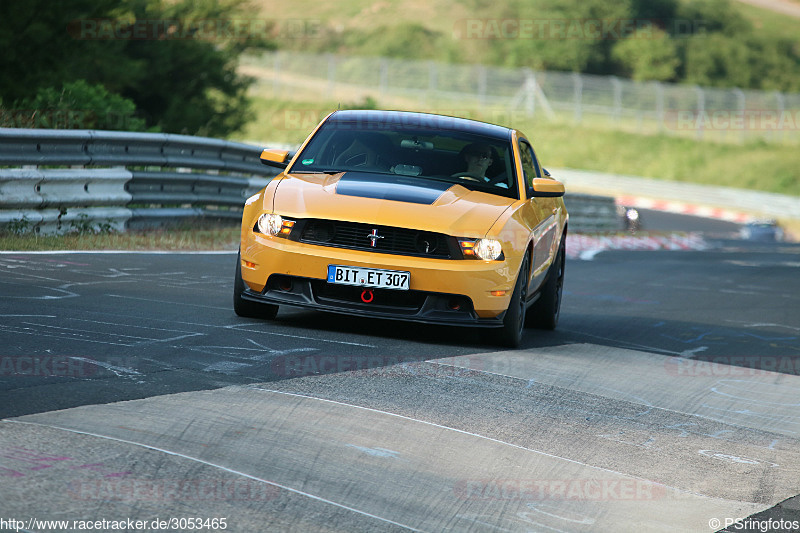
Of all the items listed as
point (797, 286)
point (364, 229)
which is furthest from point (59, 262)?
point (797, 286)

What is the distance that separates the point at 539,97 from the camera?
196ft

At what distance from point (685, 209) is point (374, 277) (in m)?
40.4

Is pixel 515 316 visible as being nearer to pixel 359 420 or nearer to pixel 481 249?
pixel 481 249

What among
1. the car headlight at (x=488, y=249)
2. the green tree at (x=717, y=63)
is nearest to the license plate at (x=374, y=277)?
the car headlight at (x=488, y=249)

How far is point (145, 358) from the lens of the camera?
6688mm

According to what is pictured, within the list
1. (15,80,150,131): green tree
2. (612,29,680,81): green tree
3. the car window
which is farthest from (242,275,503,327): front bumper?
(612,29,680,81): green tree

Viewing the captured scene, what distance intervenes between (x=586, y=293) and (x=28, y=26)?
9.94 metres

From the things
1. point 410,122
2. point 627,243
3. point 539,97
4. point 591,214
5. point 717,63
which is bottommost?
point 539,97

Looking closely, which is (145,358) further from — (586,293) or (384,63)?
(384,63)

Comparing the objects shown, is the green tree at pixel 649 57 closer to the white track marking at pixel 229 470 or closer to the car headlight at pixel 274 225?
the car headlight at pixel 274 225

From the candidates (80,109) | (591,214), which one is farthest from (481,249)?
(591,214)

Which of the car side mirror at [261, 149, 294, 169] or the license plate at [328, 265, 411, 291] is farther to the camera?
the car side mirror at [261, 149, 294, 169]

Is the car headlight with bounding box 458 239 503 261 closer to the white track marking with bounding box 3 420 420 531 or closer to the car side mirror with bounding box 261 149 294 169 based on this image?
the car side mirror with bounding box 261 149 294 169

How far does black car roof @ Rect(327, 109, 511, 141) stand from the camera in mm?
9484
